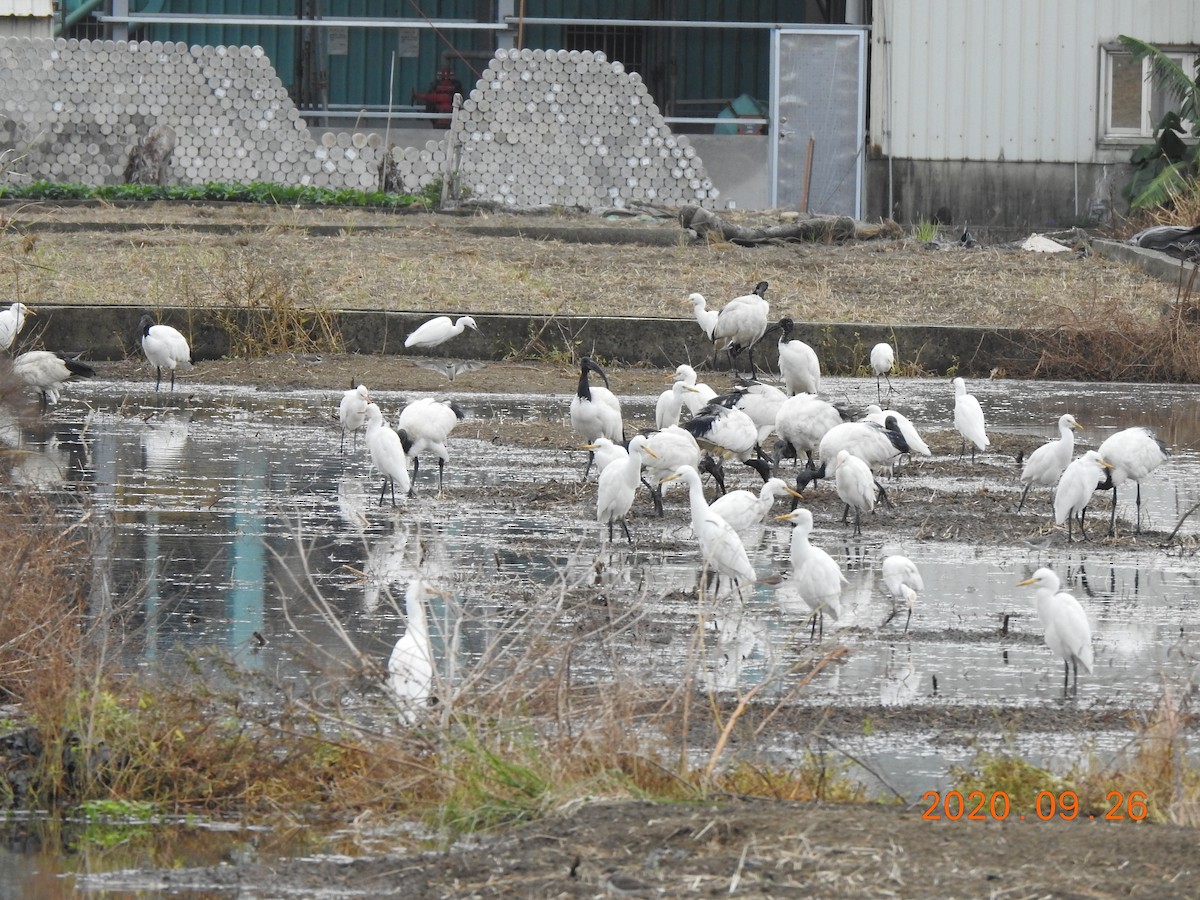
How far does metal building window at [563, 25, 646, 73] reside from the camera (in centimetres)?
3209

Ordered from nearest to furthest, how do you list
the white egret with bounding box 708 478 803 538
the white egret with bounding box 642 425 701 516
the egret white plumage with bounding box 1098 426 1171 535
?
the white egret with bounding box 708 478 803 538, the egret white plumage with bounding box 1098 426 1171 535, the white egret with bounding box 642 425 701 516

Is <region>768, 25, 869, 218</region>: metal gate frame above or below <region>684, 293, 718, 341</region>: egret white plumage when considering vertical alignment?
above

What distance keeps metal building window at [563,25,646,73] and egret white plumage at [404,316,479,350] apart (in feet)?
55.5

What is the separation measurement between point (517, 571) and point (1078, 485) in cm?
303

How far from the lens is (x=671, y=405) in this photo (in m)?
12.2

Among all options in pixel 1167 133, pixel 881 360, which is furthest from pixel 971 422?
pixel 1167 133

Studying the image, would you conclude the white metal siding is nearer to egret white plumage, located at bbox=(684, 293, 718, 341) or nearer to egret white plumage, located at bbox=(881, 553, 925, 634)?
egret white plumage, located at bbox=(684, 293, 718, 341)

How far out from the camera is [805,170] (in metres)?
27.3

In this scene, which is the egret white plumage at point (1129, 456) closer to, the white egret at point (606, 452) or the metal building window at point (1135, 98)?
the white egret at point (606, 452)

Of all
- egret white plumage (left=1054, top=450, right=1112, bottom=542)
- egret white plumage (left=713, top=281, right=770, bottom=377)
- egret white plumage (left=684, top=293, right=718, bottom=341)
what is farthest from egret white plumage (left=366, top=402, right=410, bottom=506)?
egret white plumage (left=684, top=293, right=718, bottom=341)

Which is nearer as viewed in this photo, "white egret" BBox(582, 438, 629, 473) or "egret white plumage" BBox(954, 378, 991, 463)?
"white egret" BBox(582, 438, 629, 473)

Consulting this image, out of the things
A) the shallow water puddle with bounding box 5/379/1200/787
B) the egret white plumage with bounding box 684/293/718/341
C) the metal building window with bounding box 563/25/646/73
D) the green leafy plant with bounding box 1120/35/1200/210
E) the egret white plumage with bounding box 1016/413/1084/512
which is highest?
the metal building window with bounding box 563/25/646/73

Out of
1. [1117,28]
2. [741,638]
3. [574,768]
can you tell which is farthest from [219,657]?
[1117,28]

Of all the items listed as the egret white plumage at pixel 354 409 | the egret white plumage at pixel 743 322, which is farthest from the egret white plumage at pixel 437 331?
the egret white plumage at pixel 354 409
